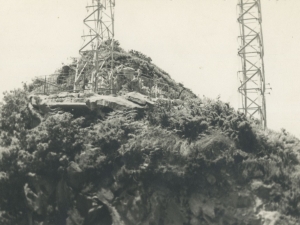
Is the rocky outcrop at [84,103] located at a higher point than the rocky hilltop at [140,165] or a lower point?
higher

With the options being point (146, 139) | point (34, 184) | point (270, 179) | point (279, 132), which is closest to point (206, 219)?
point (270, 179)

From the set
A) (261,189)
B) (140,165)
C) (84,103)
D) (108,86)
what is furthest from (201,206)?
(108,86)

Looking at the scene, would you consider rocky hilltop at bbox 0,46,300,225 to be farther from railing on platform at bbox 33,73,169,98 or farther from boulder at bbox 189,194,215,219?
railing on platform at bbox 33,73,169,98

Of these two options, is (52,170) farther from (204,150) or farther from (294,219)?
(294,219)

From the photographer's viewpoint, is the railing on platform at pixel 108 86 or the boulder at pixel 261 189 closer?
the boulder at pixel 261 189

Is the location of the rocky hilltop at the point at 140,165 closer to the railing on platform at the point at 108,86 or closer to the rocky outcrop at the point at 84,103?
the rocky outcrop at the point at 84,103

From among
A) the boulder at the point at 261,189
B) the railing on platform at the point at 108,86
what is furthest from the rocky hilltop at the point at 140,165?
the railing on platform at the point at 108,86

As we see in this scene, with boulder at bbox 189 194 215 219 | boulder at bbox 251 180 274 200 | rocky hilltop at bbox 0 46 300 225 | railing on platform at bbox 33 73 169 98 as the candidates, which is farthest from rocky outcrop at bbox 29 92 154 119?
boulder at bbox 251 180 274 200

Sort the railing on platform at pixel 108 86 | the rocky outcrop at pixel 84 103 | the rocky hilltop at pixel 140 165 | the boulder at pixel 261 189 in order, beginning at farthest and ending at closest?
the railing on platform at pixel 108 86 < the rocky outcrop at pixel 84 103 < the rocky hilltop at pixel 140 165 < the boulder at pixel 261 189
